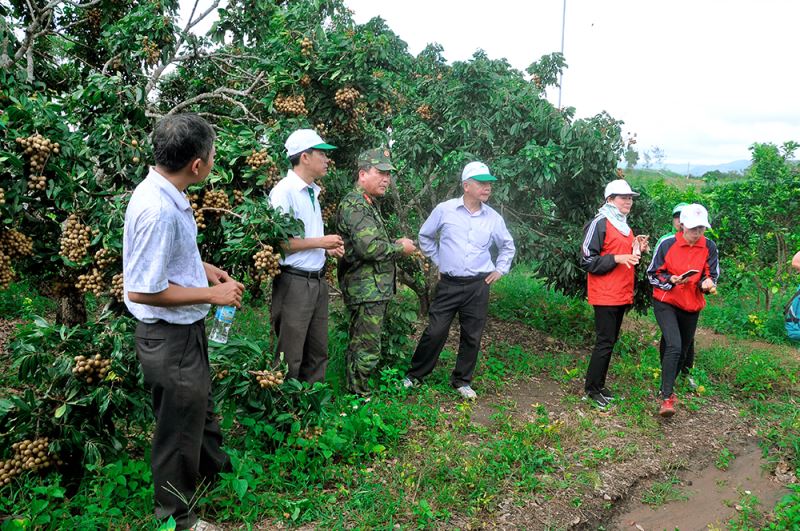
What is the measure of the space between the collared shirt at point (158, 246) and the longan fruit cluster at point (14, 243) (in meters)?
0.99

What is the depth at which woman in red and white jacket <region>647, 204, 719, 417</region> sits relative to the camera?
185 inches

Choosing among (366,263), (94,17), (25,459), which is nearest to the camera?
(25,459)

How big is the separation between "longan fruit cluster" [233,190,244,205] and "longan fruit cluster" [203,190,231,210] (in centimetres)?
10

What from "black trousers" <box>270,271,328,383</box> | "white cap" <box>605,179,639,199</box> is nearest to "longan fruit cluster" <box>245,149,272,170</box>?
"black trousers" <box>270,271,328,383</box>

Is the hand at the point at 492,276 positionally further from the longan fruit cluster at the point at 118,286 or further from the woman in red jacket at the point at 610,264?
the longan fruit cluster at the point at 118,286

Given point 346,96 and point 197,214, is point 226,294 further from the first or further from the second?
point 346,96

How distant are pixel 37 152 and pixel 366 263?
2.16 meters

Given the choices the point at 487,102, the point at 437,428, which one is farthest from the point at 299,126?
the point at 437,428

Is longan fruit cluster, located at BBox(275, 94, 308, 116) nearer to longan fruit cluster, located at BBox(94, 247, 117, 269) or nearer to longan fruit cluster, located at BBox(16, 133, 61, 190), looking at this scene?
longan fruit cluster, located at BBox(16, 133, 61, 190)

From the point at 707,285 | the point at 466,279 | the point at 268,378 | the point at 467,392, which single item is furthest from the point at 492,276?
the point at 268,378

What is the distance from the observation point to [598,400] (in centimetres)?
492

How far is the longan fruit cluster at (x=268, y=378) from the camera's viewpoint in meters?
3.23

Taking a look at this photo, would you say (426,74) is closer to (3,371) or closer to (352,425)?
(352,425)

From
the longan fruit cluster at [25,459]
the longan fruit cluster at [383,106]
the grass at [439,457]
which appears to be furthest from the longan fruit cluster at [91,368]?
the longan fruit cluster at [383,106]
